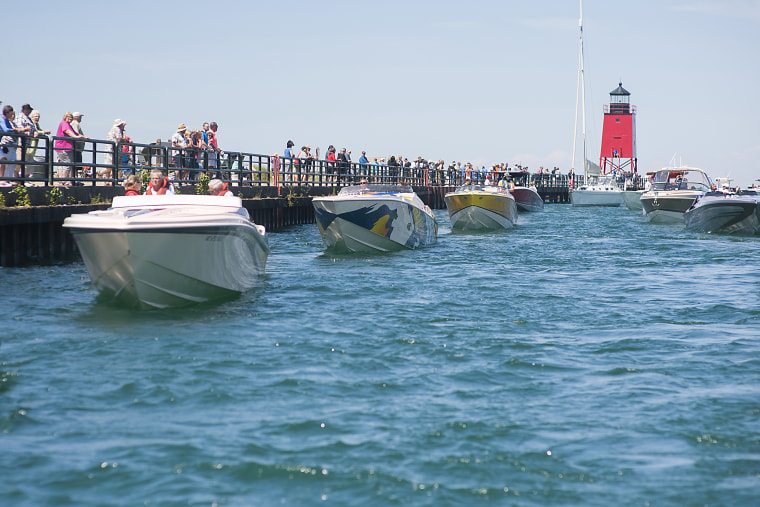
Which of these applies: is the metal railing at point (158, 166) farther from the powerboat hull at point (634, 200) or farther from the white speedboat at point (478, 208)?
the powerboat hull at point (634, 200)

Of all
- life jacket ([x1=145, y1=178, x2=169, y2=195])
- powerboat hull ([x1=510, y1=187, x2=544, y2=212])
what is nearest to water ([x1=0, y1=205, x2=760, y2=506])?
life jacket ([x1=145, y1=178, x2=169, y2=195])

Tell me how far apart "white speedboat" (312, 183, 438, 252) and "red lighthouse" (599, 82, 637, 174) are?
255 feet

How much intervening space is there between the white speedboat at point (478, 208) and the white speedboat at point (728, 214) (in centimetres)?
628

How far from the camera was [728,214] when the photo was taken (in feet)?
84.2

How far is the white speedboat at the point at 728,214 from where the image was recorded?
25.3m

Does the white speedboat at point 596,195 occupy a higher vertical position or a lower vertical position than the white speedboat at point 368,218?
higher

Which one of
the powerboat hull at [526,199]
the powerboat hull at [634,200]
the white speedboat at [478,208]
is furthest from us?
the powerboat hull at [634,200]

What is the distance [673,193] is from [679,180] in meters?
2.52

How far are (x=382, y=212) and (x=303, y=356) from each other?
968 centimetres

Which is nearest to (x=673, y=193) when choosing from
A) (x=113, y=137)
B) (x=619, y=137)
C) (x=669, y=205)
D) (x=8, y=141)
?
(x=669, y=205)

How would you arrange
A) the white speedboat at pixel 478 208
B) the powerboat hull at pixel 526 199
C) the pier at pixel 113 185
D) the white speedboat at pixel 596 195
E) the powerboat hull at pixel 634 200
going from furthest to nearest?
the white speedboat at pixel 596 195 < the powerboat hull at pixel 634 200 < the powerboat hull at pixel 526 199 < the white speedboat at pixel 478 208 < the pier at pixel 113 185

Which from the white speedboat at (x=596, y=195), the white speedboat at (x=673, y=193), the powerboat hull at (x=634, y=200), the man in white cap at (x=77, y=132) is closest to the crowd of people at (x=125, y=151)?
the man in white cap at (x=77, y=132)

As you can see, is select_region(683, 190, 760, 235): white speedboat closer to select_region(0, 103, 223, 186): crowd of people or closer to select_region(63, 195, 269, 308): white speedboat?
select_region(0, 103, 223, 186): crowd of people

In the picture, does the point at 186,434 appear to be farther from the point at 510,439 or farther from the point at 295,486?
the point at 510,439
